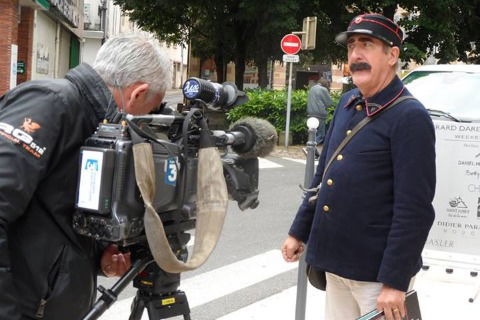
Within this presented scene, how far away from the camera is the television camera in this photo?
1885mm

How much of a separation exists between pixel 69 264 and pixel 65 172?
0.29m

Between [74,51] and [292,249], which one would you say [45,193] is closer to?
[292,249]

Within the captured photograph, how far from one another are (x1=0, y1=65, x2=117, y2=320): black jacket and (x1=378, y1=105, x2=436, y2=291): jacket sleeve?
1.11 metres

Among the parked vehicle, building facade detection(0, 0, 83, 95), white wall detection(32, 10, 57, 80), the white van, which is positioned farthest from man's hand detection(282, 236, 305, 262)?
white wall detection(32, 10, 57, 80)

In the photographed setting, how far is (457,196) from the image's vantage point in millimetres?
5008

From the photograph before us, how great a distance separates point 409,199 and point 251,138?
0.65m

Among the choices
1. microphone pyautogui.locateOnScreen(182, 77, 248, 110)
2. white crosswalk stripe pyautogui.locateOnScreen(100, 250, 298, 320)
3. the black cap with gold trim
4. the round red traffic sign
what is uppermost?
the round red traffic sign

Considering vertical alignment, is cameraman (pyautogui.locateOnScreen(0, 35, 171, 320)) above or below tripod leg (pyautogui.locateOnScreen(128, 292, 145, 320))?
above

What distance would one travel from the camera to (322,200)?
2.70 meters

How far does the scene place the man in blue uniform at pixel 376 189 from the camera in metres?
2.42

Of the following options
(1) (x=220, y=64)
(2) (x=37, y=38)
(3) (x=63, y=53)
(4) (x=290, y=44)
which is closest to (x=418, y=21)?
(1) (x=220, y=64)

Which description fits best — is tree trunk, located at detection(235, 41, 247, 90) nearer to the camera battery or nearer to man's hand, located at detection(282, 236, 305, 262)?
man's hand, located at detection(282, 236, 305, 262)

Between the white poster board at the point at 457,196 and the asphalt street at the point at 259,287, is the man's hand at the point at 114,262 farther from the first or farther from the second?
the white poster board at the point at 457,196

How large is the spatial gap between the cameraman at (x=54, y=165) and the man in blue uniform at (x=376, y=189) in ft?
2.96
